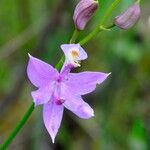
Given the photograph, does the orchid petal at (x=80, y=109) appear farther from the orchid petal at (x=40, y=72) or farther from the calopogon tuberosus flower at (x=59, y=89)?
the orchid petal at (x=40, y=72)

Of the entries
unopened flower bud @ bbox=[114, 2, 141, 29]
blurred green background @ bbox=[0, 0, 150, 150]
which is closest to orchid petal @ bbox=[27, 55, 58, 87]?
unopened flower bud @ bbox=[114, 2, 141, 29]

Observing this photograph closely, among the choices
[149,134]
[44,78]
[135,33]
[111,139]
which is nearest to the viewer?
[44,78]

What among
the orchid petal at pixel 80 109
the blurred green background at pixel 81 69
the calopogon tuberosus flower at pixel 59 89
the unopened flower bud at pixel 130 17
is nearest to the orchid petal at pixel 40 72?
the calopogon tuberosus flower at pixel 59 89

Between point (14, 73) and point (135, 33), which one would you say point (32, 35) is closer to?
point (14, 73)

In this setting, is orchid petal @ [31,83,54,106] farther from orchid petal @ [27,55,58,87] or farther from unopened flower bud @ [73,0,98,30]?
unopened flower bud @ [73,0,98,30]

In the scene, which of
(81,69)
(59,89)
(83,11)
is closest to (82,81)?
(59,89)

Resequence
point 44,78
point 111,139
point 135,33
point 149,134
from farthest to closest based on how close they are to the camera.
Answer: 1. point 135,33
2. point 111,139
3. point 149,134
4. point 44,78

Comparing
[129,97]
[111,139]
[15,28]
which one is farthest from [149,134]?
[15,28]

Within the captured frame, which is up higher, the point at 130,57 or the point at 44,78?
the point at 44,78
